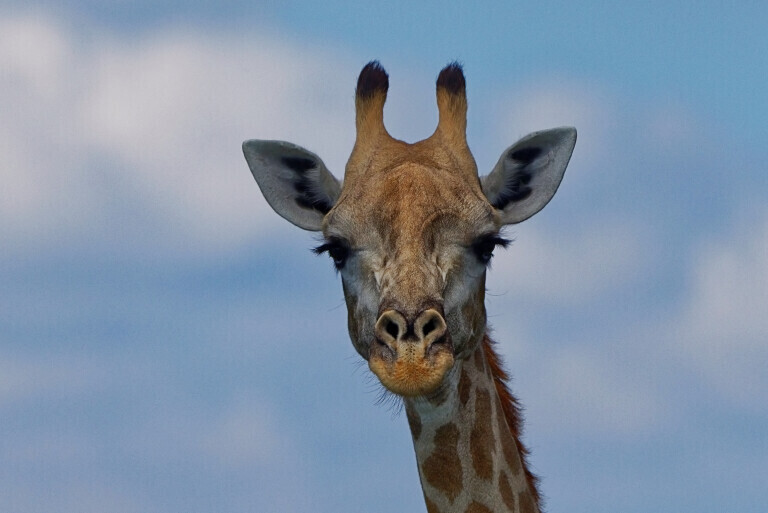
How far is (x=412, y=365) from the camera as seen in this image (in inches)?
477

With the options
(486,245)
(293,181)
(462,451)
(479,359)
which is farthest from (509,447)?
(293,181)

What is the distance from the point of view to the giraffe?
41.7ft

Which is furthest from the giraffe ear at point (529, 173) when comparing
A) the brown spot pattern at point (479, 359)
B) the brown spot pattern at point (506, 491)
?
the brown spot pattern at point (506, 491)

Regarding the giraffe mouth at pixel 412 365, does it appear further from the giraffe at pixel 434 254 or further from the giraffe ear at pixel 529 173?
the giraffe ear at pixel 529 173

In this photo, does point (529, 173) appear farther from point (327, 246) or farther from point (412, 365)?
point (412, 365)

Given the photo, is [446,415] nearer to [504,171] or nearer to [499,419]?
[499,419]

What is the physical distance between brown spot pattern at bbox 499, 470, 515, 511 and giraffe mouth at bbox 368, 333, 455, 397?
8.26 ft

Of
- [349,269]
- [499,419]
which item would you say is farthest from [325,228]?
[499,419]

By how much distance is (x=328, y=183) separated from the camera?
1559cm

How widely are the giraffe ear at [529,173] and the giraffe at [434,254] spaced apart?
13 mm

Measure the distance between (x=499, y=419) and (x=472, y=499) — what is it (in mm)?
1070

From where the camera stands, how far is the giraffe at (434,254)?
12719 mm

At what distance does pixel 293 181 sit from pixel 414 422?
11.2 ft

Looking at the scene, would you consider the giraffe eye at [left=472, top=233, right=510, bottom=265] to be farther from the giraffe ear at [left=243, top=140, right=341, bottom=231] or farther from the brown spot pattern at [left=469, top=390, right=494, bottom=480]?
the giraffe ear at [left=243, top=140, right=341, bottom=231]
